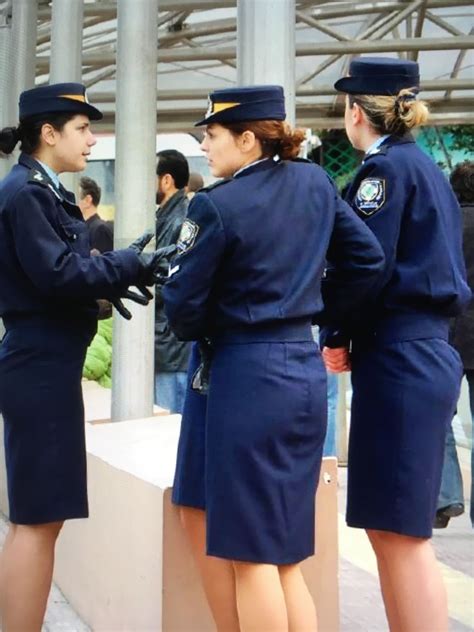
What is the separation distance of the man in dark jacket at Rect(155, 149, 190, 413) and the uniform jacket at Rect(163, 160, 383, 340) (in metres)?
2.97

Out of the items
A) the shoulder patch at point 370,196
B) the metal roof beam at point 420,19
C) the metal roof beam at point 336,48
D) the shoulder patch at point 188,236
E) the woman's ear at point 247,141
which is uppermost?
the metal roof beam at point 420,19

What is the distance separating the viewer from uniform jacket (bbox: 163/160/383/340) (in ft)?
8.45

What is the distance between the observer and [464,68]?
1038 cm

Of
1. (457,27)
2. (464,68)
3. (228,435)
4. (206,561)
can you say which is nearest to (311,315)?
(228,435)

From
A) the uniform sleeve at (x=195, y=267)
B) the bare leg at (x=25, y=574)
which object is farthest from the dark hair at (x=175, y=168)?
the uniform sleeve at (x=195, y=267)

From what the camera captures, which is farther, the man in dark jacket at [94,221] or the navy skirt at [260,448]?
the man in dark jacket at [94,221]

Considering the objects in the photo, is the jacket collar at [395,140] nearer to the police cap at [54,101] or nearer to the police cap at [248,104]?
the police cap at [248,104]

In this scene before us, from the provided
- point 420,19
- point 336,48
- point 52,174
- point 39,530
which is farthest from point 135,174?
point 420,19

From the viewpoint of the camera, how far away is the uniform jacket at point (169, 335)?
5633 mm

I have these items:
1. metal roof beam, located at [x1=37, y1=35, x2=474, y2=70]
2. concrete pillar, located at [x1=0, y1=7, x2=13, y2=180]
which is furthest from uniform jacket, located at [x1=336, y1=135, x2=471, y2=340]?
metal roof beam, located at [x1=37, y1=35, x2=474, y2=70]

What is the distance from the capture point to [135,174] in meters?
4.68

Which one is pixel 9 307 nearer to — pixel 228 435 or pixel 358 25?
pixel 228 435

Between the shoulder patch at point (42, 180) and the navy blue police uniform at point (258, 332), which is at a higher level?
the shoulder patch at point (42, 180)

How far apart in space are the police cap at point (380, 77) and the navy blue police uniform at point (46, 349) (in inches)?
31.6
